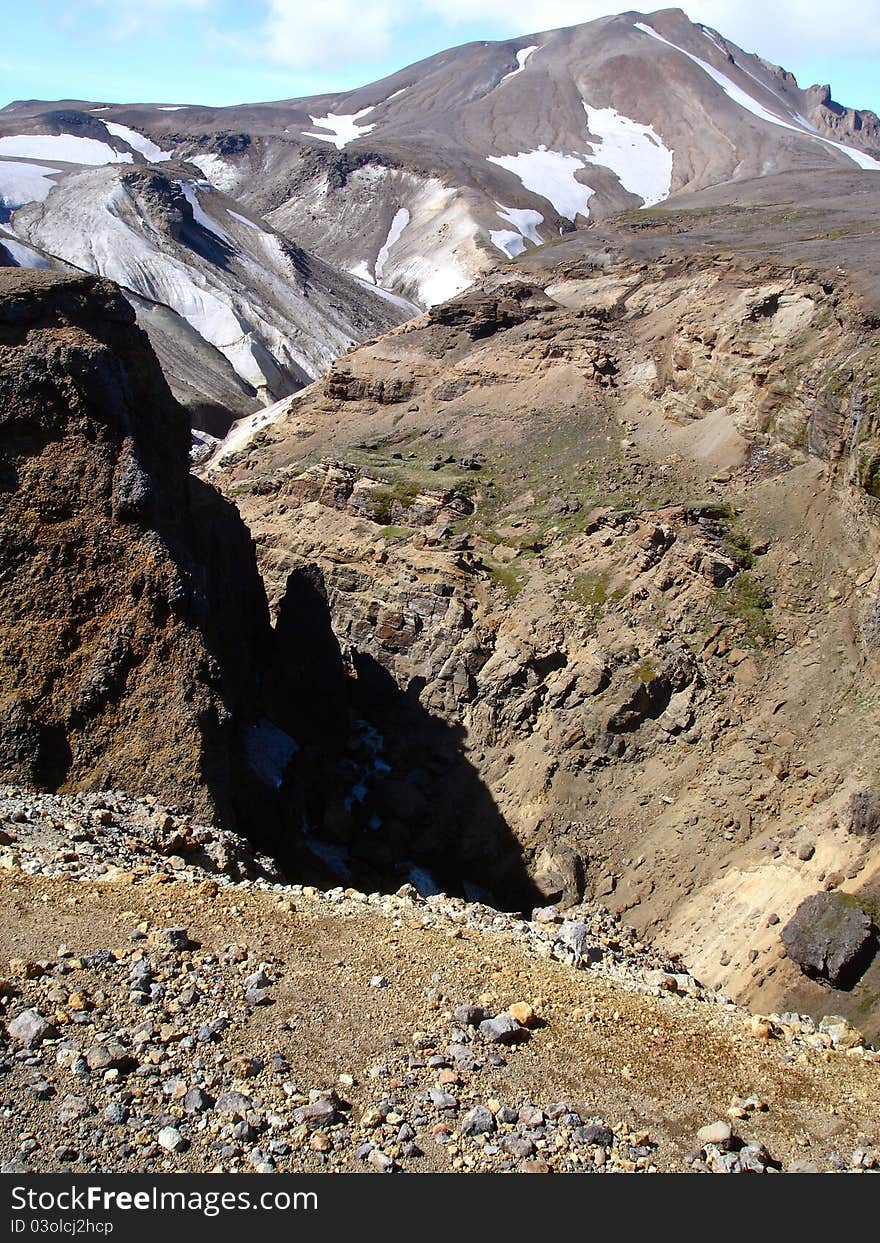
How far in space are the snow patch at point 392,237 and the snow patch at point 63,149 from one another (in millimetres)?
30880

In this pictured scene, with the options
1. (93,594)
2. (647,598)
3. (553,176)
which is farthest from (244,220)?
(93,594)

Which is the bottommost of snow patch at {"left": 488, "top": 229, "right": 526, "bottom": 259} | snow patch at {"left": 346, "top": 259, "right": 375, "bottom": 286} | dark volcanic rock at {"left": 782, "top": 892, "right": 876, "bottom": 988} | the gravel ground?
dark volcanic rock at {"left": 782, "top": 892, "right": 876, "bottom": 988}

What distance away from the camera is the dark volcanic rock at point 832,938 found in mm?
15039

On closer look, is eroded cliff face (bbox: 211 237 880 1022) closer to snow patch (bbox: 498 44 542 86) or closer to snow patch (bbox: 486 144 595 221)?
snow patch (bbox: 486 144 595 221)

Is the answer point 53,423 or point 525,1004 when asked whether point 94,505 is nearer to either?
point 53,423

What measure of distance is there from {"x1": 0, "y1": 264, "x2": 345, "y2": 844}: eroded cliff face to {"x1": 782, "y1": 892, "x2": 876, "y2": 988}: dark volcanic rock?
26.2ft

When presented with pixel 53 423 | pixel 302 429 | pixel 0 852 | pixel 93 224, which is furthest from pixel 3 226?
pixel 0 852

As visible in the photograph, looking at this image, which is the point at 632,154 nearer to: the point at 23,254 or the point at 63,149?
the point at 63,149

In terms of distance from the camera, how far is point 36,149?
114188 mm

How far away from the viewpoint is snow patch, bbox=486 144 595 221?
110m

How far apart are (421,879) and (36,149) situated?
11729 cm

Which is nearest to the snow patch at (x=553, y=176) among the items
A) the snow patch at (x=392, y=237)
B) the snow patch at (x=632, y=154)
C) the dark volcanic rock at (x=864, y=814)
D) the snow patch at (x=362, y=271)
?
the snow patch at (x=632, y=154)

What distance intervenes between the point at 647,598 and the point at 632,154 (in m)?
111

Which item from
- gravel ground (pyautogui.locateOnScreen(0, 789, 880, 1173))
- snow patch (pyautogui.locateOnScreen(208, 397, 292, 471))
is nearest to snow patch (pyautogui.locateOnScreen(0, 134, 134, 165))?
snow patch (pyautogui.locateOnScreen(208, 397, 292, 471))
